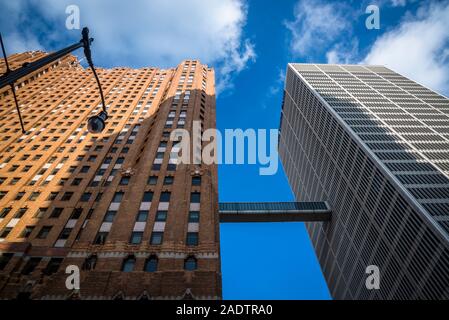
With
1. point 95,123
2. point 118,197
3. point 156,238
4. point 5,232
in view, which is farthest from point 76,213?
point 95,123

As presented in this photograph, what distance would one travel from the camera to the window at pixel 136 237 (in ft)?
96.8

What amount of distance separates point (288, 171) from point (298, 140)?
58.6 feet

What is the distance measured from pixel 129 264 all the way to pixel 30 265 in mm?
10514

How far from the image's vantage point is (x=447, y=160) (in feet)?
182

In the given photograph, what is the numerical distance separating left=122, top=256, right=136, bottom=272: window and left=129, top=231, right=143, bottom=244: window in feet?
6.58

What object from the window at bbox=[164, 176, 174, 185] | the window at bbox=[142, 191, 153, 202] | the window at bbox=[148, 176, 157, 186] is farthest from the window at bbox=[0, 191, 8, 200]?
the window at bbox=[164, 176, 174, 185]

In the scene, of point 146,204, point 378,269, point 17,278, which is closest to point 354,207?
point 378,269

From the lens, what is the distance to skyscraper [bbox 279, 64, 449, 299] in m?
43.4

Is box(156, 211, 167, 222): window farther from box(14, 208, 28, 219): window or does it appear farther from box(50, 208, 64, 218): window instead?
box(14, 208, 28, 219): window

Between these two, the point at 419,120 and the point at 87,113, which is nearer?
the point at 87,113

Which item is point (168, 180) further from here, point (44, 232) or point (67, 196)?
point (44, 232)

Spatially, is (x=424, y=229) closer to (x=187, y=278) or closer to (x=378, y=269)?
(x=378, y=269)

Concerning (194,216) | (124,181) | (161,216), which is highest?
(124,181)

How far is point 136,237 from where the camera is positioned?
30.0m
